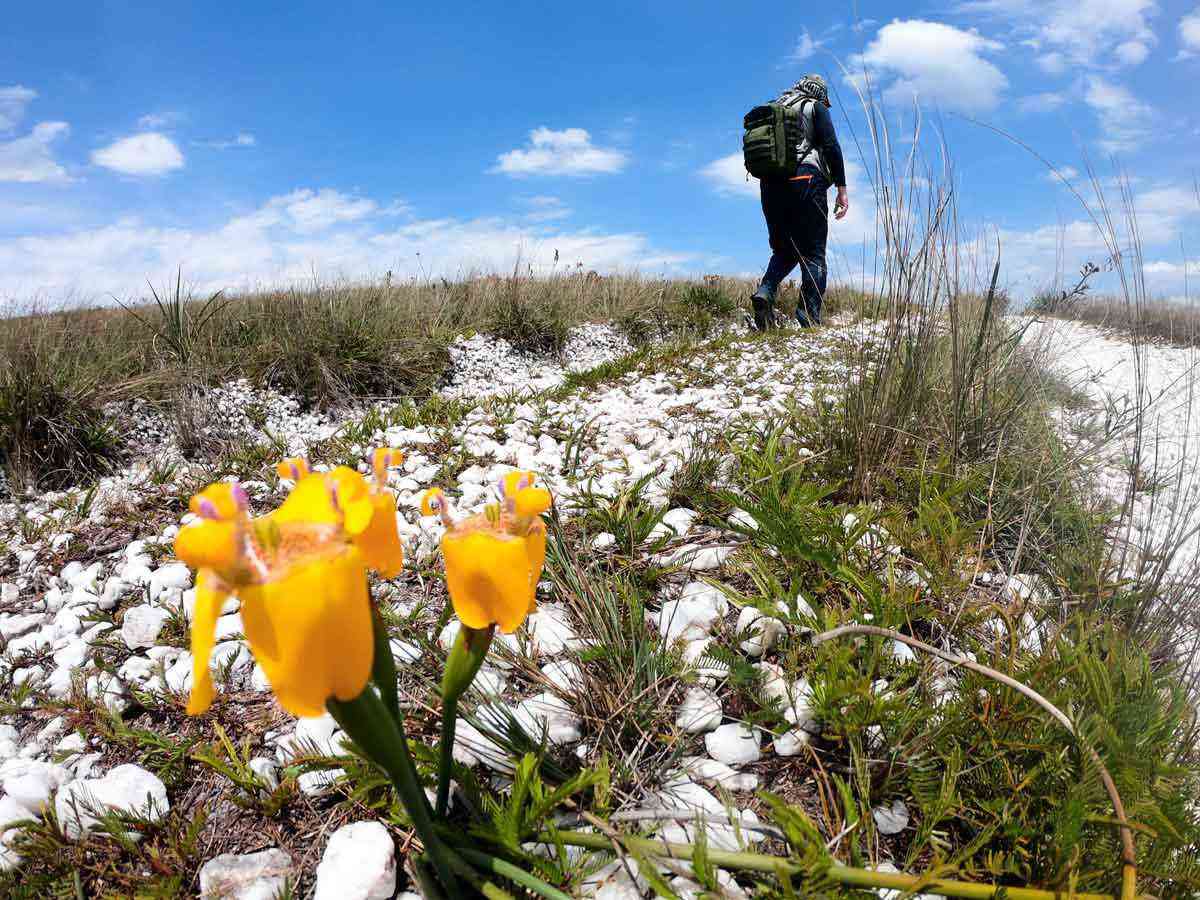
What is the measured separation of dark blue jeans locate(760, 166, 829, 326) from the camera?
6664 millimetres

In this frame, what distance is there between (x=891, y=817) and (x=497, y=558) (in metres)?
0.98

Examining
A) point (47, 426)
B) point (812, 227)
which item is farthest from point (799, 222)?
point (47, 426)

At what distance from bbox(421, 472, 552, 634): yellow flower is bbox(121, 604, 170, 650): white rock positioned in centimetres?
167

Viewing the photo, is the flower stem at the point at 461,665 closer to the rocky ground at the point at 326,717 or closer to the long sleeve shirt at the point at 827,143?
the rocky ground at the point at 326,717

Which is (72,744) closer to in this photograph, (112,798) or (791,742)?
(112,798)

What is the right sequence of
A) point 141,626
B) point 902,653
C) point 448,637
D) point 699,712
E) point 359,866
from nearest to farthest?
point 359,866
point 699,712
point 902,653
point 448,637
point 141,626

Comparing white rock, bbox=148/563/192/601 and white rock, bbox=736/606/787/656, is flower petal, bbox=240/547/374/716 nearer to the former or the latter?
white rock, bbox=736/606/787/656

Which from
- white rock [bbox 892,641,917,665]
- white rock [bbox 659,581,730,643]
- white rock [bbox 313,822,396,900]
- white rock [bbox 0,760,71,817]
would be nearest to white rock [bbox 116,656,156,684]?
white rock [bbox 0,760,71,817]

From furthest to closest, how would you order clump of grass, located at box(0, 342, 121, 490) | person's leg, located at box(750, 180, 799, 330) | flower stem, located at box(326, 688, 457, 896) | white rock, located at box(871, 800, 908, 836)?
person's leg, located at box(750, 180, 799, 330) → clump of grass, located at box(0, 342, 121, 490) → white rock, located at box(871, 800, 908, 836) → flower stem, located at box(326, 688, 457, 896)

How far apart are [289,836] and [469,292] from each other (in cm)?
603

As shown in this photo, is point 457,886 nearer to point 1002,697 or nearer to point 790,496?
point 1002,697

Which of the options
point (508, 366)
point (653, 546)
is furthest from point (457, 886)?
point (508, 366)

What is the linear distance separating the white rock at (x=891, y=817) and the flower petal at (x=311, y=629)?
107cm

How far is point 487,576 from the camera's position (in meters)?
0.79
